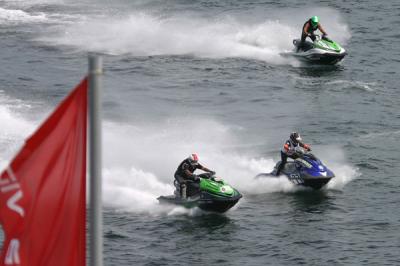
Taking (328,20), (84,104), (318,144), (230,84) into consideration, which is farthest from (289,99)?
(84,104)

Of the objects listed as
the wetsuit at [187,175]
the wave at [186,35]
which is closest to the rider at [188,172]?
the wetsuit at [187,175]

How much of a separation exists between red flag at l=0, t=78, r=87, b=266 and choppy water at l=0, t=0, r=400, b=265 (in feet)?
63.5

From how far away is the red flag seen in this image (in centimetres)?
1044

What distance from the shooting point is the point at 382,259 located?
30.2 metres

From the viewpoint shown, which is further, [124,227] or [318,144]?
[318,144]

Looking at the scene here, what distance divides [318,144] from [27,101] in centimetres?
1710

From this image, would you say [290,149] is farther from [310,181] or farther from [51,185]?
[51,185]

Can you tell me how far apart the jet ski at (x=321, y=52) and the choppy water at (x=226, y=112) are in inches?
32.9

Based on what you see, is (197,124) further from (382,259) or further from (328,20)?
(328,20)

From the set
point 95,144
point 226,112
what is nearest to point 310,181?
point 226,112

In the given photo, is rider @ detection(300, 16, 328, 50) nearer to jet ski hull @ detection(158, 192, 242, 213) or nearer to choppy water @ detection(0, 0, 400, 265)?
choppy water @ detection(0, 0, 400, 265)

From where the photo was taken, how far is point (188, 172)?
34062 mm

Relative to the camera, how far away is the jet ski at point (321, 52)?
5772 centimetres

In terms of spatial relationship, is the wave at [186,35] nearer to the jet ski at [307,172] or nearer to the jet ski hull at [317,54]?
the jet ski hull at [317,54]
